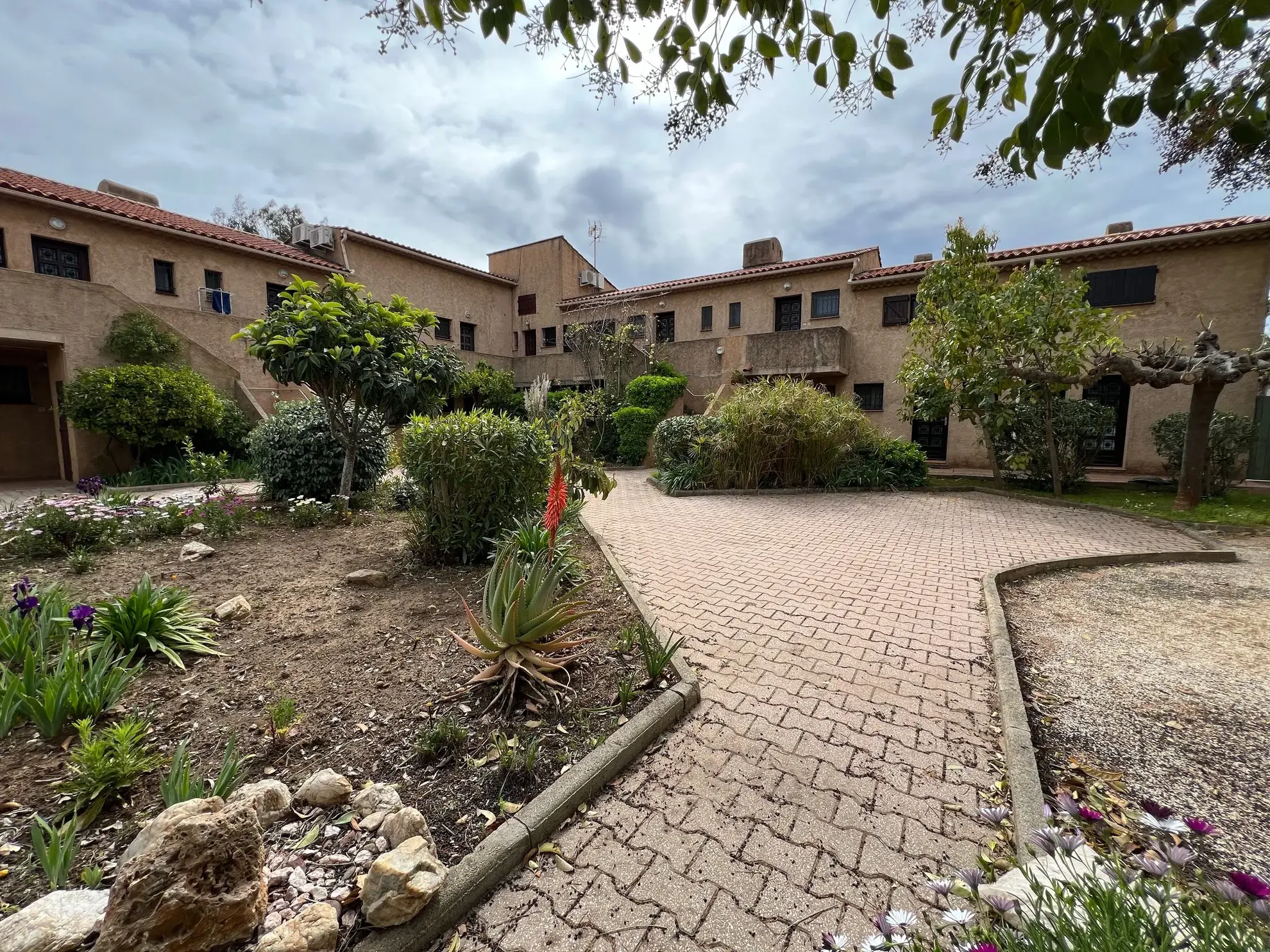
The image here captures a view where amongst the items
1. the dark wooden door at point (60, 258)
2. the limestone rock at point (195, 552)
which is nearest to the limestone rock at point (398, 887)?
the limestone rock at point (195, 552)

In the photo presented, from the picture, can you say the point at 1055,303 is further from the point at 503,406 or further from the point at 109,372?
the point at 109,372

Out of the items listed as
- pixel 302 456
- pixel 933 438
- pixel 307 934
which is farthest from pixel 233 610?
pixel 933 438

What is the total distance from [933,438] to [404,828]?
17851 mm

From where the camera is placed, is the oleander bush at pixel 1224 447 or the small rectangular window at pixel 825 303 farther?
the small rectangular window at pixel 825 303

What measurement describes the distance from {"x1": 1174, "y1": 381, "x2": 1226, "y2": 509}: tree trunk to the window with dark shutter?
575 cm

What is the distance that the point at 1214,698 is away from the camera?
10.3 ft

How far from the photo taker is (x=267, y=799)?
6.75ft

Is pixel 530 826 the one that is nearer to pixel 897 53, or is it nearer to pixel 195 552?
pixel 897 53

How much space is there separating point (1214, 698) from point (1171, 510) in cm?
829

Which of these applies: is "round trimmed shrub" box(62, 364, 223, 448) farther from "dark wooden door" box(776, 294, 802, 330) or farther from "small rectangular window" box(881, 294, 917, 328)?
"small rectangular window" box(881, 294, 917, 328)

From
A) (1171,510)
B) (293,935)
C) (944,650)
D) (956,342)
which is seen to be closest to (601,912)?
(293,935)

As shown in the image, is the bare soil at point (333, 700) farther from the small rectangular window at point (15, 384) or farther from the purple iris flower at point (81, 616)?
the small rectangular window at point (15, 384)

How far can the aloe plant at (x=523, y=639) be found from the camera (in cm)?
295

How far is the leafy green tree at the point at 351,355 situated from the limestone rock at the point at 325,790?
200 inches
